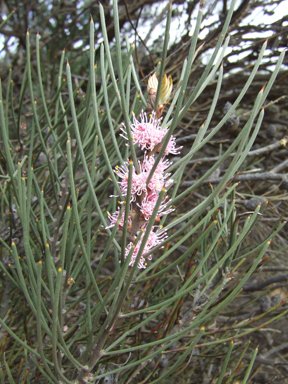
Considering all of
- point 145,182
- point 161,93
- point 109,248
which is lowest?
point 109,248

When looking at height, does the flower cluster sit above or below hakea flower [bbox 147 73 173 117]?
below

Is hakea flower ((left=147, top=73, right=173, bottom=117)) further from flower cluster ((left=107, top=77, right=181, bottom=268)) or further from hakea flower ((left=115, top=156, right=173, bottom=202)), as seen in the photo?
hakea flower ((left=115, top=156, right=173, bottom=202))

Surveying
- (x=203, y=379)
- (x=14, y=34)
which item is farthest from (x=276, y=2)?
(x=203, y=379)

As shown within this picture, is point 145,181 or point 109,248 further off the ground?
point 145,181

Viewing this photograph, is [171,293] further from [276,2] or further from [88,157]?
[276,2]

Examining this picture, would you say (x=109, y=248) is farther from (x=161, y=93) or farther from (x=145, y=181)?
(x=161, y=93)

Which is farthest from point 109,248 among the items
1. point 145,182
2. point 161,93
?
point 161,93

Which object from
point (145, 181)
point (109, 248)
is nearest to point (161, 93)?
point (145, 181)

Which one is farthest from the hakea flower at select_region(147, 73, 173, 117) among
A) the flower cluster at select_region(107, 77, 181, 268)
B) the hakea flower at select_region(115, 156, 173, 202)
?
the hakea flower at select_region(115, 156, 173, 202)

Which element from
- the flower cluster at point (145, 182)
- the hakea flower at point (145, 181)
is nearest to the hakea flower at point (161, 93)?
the flower cluster at point (145, 182)

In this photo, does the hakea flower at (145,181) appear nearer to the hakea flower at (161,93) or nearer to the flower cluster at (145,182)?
the flower cluster at (145,182)

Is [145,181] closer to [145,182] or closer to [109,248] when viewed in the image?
[145,182]

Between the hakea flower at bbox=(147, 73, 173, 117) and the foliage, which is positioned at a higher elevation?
the hakea flower at bbox=(147, 73, 173, 117)
